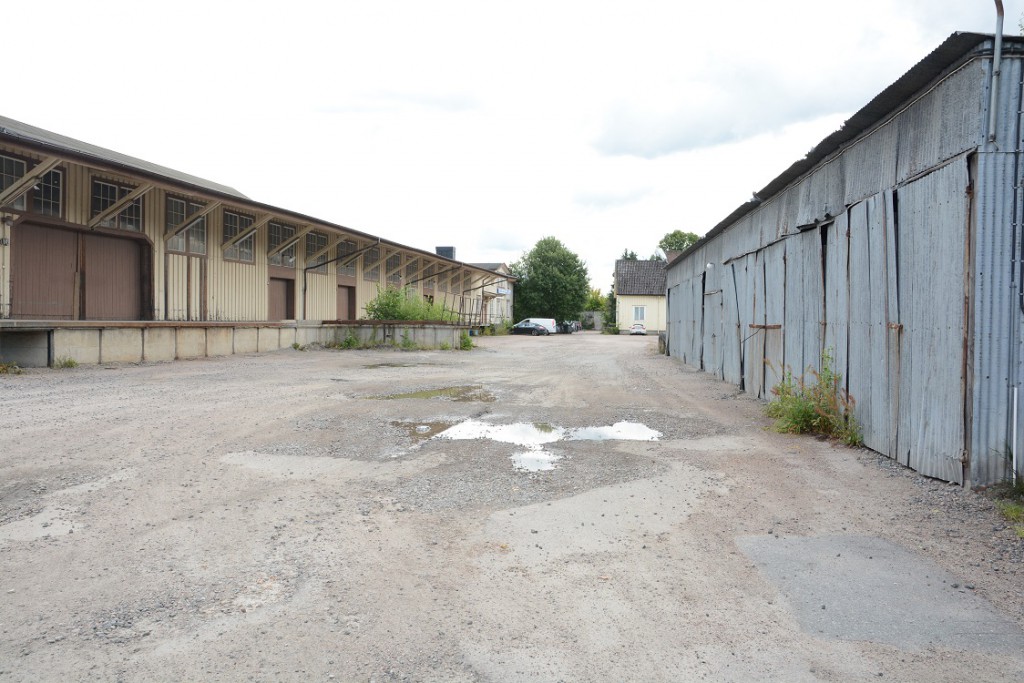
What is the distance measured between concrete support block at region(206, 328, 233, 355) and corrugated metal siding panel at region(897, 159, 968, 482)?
1593 cm

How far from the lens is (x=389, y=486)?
16.8ft

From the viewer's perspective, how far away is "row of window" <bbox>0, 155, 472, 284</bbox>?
45.8 ft

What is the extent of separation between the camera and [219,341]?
17234 millimetres

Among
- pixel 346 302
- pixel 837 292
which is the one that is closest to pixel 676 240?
pixel 346 302

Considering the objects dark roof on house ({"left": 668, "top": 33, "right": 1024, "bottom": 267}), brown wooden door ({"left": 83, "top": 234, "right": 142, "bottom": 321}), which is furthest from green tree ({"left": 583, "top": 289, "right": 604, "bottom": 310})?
dark roof on house ({"left": 668, "top": 33, "right": 1024, "bottom": 267})

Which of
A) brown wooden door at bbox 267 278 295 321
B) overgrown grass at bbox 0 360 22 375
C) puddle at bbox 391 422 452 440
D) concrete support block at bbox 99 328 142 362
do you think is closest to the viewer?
puddle at bbox 391 422 452 440

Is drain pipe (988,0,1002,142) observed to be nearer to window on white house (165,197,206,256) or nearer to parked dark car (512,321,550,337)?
window on white house (165,197,206,256)

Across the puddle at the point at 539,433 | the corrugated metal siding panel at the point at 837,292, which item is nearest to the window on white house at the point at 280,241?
the puddle at the point at 539,433

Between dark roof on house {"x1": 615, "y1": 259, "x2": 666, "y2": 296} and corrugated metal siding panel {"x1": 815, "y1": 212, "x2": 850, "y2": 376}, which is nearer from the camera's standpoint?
corrugated metal siding panel {"x1": 815, "y1": 212, "x2": 850, "y2": 376}

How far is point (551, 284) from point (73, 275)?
142 ft

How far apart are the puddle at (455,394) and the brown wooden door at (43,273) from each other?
9.49m

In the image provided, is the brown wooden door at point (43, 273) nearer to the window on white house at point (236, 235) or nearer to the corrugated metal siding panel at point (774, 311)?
the window on white house at point (236, 235)

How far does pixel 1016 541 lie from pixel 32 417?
941 cm

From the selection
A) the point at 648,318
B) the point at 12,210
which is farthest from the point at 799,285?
the point at 648,318
